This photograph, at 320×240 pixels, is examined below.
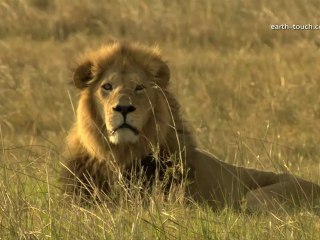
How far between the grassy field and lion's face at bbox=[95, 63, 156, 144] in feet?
0.97

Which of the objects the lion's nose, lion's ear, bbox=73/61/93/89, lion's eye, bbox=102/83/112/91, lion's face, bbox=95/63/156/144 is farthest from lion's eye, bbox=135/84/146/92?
lion's ear, bbox=73/61/93/89

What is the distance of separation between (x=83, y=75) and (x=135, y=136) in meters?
0.59

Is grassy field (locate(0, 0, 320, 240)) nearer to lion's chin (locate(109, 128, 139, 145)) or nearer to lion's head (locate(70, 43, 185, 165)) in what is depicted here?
lion's head (locate(70, 43, 185, 165))

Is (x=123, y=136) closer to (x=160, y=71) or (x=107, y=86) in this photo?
(x=107, y=86)

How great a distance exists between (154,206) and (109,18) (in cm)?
986

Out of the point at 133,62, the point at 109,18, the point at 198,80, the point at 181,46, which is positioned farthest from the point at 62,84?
the point at 133,62

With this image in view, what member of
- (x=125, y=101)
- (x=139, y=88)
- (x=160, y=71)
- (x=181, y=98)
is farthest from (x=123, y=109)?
(x=181, y=98)

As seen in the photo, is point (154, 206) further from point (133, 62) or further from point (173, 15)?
point (173, 15)

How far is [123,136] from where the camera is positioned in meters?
5.77

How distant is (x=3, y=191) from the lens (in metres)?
4.61

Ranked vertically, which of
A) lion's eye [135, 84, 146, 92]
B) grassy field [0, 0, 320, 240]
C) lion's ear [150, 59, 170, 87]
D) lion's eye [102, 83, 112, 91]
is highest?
lion's ear [150, 59, 170, 87]

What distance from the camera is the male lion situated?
228 inches

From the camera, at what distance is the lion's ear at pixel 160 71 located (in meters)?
6.20

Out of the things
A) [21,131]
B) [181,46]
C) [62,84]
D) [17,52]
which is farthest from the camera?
[181,46]
